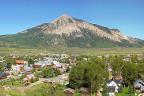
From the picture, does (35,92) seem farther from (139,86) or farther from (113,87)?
(139,86)

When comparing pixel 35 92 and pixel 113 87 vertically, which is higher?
pixel 113 87

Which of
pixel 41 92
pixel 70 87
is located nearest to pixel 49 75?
pixel 70 87

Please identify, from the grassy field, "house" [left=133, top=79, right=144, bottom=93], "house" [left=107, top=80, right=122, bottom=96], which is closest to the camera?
the grassy field

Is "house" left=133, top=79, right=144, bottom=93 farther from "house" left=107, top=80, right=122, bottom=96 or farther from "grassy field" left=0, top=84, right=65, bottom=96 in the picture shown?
"grassy field" left=0, top=84, right=65, bottom=96

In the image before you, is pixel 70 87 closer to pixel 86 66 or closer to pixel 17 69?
pixel 86 66

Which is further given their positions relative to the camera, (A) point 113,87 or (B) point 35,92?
(A) point 113,87

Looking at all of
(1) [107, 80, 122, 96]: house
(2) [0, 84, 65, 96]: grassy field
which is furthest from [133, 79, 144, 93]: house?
(2) [0, 84, 65, 96]: grassy field

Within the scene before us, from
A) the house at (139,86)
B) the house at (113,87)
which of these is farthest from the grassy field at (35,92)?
the house at (139,86)

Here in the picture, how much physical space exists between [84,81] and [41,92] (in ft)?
37.9

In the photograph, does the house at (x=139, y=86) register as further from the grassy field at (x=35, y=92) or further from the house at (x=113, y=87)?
the grassy field at (x=35, y=92)

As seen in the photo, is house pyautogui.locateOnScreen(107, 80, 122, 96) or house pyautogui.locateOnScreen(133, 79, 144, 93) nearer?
house pyautogui.locateOnScreen(107, 80, 122, 96)

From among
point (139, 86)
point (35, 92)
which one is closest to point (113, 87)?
point (139, 86)

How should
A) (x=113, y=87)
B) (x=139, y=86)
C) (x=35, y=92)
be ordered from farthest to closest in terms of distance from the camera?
1. (x=139, y=86)
2. (x=113, y=87)
3. (x=35, y=92)

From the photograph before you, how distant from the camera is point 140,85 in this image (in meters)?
77.7
